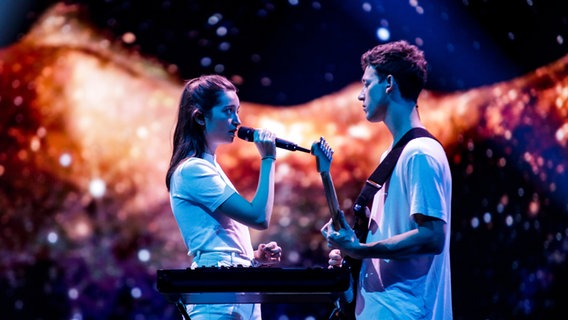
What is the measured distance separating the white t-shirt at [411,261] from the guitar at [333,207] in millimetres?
42

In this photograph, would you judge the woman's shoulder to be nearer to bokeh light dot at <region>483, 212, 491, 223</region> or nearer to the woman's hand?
the woman's hand

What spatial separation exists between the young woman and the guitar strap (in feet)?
1.10

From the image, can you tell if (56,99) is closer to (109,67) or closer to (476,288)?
(109,67)

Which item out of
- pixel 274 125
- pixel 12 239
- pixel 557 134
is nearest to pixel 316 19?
pixel 274 125

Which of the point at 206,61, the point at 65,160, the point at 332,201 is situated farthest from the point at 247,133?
the point at 65,160

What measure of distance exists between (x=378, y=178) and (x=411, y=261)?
307mm

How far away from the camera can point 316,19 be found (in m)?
5.36

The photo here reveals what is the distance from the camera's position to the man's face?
2.57 metres

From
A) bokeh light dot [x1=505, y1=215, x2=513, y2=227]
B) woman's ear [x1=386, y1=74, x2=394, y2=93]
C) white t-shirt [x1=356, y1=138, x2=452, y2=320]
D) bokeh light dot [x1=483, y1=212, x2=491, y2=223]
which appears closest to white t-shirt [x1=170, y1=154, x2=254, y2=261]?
white t-shirt [x1=356, y1=138, x2=452, y2=320]

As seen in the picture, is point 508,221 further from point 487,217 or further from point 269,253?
point 269,253

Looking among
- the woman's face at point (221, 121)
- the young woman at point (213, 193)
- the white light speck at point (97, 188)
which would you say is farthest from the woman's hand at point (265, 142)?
the white light speck at point (97, 188)

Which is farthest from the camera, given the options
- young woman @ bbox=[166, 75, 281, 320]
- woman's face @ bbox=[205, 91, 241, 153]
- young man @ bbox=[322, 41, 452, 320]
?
woman's face @ bbox=[205, 91, 241, 153]

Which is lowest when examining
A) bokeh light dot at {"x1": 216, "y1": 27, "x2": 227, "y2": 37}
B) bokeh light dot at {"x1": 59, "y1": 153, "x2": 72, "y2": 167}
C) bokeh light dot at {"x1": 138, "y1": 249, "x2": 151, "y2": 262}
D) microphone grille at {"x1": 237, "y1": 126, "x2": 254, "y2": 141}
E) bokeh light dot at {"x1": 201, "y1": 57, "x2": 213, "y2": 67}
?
bokeh light dot at {"x1": 138, "y1": 249, "x2": 151, "y2": 262}

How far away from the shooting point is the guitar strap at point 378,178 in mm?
2463
